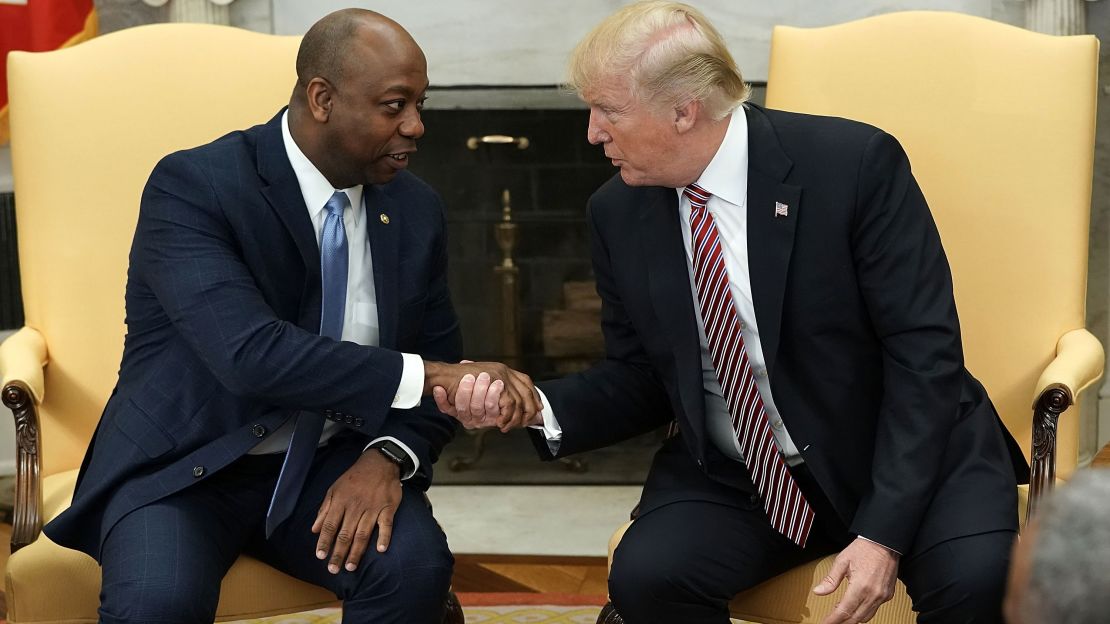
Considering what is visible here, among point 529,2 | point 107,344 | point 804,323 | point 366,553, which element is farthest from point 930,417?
point 529,2

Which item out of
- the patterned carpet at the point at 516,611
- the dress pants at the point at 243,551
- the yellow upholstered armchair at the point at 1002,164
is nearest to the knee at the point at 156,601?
the dress pants at the point at 243,551

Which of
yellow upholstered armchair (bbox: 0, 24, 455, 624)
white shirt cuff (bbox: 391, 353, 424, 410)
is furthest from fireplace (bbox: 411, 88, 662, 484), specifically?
white shirt cuff (bbox: 391, 353, 424, 410)

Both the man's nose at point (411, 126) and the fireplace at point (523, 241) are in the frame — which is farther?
the fireplace at point (523, 241)

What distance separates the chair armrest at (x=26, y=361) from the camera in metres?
2.13

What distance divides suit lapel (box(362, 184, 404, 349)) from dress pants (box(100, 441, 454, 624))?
0.75 feet

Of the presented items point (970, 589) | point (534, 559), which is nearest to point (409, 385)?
point (970, 589)

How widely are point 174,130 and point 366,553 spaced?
0.98m

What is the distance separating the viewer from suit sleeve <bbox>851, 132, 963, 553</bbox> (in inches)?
73.4

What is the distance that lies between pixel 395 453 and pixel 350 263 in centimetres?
31

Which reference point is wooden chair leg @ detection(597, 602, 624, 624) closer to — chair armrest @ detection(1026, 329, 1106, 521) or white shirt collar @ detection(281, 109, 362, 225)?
chair armrest @ detection(1026, 329, 1106, 521)

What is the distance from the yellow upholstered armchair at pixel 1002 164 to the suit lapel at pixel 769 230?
490 millimetres

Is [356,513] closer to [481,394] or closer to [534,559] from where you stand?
[481,394]

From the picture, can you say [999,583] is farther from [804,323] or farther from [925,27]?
[925,27]

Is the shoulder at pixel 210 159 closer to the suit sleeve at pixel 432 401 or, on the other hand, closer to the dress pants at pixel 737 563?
the suit sleeve at pixel 432 401
